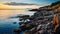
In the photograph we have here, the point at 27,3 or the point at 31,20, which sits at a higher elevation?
the point at 27,3

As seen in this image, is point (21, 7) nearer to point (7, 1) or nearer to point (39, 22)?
point (7, 1)

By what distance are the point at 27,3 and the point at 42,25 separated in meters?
0.37

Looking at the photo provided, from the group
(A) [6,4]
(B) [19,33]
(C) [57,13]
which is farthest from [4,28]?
(C) [57,13]

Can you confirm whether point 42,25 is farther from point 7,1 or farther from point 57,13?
point 7,1

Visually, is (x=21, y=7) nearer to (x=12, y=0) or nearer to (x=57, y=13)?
(x=12, y=0)

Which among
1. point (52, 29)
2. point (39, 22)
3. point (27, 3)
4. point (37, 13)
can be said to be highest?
point (27, 3)

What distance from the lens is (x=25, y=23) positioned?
163 cm

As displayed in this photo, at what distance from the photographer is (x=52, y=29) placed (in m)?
1.60

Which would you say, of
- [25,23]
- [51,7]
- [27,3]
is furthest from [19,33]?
[51,7]

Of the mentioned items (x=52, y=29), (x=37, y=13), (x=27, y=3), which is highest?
(x=27, y=3)

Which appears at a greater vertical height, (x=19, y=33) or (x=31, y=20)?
(x=31, y=20)

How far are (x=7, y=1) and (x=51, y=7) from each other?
607 millimetres

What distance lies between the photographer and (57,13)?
1630 mm

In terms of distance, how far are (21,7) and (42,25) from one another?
38 cm
